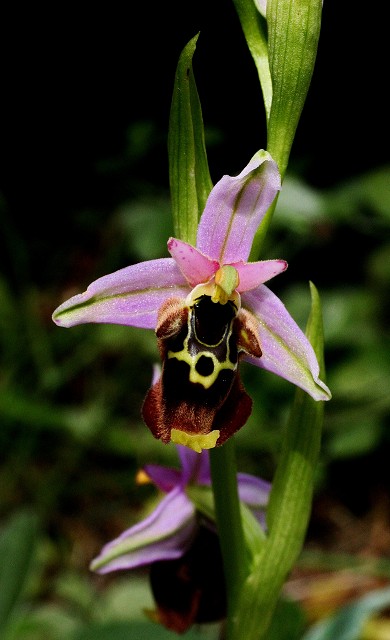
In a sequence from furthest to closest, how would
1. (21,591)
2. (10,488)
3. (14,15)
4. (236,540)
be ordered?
(14,15) → (10,488) → (21,591) → (236,540)

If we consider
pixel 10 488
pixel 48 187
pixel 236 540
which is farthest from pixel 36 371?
pixel 236 540

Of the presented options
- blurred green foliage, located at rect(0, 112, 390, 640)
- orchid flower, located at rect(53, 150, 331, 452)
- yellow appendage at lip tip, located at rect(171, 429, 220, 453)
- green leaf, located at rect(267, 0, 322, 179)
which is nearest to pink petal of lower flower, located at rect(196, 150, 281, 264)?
orchid flower, located at rect(53, 150, 331, 452)

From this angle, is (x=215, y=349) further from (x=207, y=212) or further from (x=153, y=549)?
(x=153, y=549)

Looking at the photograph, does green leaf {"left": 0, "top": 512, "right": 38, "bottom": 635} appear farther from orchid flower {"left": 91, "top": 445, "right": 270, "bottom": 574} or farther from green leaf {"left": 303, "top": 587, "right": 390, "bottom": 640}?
green leaf {"left": 303, "top": 587, "right": 390, "bottom": 640}

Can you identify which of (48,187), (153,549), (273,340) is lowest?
(48,187)

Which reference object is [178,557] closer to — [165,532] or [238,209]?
[165,532]

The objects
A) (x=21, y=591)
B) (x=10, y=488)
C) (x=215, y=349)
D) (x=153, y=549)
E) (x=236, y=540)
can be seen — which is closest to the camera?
(x=215, y=349)

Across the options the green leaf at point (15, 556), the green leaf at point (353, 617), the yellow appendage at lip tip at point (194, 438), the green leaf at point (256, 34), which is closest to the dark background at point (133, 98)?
the green leaf at point (15, 556)
